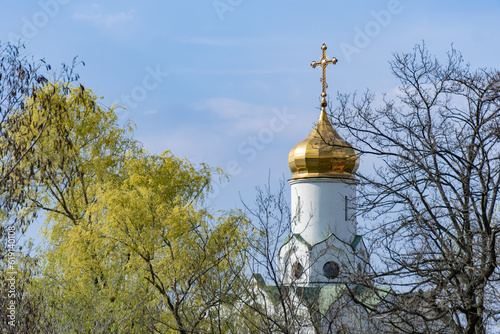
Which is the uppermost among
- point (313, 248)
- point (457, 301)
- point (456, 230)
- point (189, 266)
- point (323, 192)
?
point (323, 192)

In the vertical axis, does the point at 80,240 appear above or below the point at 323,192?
below

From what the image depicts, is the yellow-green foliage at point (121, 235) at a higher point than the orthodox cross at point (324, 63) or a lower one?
lower

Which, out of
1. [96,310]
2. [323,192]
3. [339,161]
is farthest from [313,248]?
[339,161]

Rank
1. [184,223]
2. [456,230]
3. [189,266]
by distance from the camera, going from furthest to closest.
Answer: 1. [184,223]
2. [189,266]
3. [456,230]

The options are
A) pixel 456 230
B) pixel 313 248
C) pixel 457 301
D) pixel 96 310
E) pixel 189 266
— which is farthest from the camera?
pixel 313 248

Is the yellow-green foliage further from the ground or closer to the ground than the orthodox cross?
closer to the ground

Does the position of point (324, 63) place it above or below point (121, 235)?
above

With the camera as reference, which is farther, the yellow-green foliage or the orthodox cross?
the orthodox cross

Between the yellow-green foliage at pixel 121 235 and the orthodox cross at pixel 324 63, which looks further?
the orthodox cross at pixel 324 63

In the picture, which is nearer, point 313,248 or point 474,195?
point 474,195

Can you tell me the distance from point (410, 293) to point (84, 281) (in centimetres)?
783

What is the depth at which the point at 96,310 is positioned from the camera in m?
13.8

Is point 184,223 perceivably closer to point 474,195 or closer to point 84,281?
point 84,281

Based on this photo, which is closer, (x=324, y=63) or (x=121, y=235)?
(x=121, y=235)
